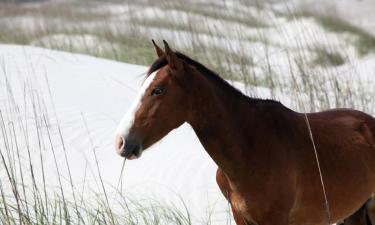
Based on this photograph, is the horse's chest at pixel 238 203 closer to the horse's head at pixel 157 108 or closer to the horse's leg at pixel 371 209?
the horse's head at pixel 157 108

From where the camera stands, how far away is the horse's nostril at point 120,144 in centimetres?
215

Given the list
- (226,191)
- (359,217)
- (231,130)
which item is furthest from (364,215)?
(231,130)

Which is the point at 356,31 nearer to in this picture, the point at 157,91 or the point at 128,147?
the point at 157,91

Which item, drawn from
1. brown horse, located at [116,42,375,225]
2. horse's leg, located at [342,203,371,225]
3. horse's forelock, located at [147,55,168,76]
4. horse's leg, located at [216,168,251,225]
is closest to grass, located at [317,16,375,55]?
horse's leg, located at [342,203,371,225]

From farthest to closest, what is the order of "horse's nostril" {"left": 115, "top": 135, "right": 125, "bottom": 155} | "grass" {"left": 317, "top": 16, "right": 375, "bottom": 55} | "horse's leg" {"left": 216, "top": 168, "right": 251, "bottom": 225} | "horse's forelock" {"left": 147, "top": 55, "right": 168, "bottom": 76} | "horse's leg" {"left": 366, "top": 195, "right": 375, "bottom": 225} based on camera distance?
"grass" {"left": 317, "top": 16, "right": 375, "bottom": 55}
"horse's leg" {"left": 366, "top": 195, "right": 375, "bottom": 225}
"horse's leg" {"left": 216, "top": 168, "right": 251, "bottom": 225}
"horse's forelock" {"left": 147, "top": 55, "right": 168, "bottom": 76}
"horse's nostril" {"left": 115, "top": 135, "right": 125, "bottom": 155}

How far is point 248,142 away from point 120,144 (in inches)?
17.7

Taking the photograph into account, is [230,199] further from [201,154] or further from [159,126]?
[201,154]

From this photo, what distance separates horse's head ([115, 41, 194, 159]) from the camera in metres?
2.18

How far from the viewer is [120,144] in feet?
7.10

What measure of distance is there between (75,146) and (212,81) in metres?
2.08

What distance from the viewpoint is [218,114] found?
231cm

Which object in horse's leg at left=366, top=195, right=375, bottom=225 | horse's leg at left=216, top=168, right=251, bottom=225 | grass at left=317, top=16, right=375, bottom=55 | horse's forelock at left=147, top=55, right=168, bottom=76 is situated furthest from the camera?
grass at left=317, top=16, right=375, bottom=55

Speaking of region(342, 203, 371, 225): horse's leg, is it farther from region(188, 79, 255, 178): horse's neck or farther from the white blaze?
the white blaze

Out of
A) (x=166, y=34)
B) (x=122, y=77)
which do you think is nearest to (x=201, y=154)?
(x=122, y=77)
